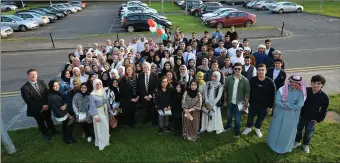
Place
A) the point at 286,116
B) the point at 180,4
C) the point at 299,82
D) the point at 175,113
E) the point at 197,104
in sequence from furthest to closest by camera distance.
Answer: the point at 180,4 → the point at 175,113 → the point at 197,104 → the point at 286,116 → the point at 299,82

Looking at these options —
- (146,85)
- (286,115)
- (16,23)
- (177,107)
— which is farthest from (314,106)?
(16,23)

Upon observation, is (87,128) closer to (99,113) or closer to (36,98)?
(99,113)

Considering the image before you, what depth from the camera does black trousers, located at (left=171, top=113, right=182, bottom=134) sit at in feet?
19.9

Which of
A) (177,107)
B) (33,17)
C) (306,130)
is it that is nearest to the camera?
(306,130)

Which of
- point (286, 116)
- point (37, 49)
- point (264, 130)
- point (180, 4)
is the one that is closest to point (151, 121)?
point (264, 130)

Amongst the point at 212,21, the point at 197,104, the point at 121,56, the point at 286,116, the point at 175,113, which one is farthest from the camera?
the point at 212,21

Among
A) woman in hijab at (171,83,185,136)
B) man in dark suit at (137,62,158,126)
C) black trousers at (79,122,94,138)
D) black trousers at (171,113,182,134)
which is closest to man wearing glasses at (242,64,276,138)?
woman in hijab at (171,83,185,136)

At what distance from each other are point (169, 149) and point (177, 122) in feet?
2.43

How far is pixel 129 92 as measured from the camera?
6.14 m

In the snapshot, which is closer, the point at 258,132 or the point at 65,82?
the point at 258,132

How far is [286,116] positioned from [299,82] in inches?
32.8

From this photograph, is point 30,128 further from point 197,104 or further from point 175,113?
point 197,104

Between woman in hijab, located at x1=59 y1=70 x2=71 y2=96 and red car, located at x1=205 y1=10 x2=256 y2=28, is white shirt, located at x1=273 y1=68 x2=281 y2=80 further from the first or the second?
red car, located at x1=205 y1=10 x2=256 y2=28

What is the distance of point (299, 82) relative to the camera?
4.81m
